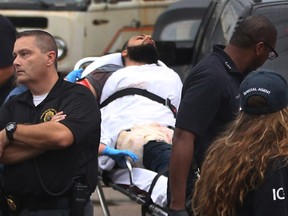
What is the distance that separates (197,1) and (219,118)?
5.97 m

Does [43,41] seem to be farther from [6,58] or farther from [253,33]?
[253,33]

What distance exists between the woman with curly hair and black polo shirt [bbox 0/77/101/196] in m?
1.26

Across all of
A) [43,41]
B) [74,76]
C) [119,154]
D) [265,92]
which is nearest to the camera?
[265,92]

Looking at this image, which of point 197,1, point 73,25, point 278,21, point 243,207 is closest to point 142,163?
point 278,21

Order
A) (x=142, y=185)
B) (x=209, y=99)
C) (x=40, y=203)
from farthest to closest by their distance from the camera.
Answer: (x=142, y=185)
(x=40, y=203)
(x=209, y=99)

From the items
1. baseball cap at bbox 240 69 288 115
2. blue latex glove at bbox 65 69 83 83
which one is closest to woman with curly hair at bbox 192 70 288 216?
baseball cap at bbox 240 69 288 115

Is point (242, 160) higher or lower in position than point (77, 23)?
Result: higher

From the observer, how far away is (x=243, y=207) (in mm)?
3707

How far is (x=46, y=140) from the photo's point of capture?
4.93 meters

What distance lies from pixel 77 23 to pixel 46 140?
7084 mm

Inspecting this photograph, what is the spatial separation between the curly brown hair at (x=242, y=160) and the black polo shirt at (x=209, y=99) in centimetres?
97

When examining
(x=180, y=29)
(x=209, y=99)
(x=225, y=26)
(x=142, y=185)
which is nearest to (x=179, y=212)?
(x=209, y=99)

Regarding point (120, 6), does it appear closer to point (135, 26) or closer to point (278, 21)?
point (135, 26)

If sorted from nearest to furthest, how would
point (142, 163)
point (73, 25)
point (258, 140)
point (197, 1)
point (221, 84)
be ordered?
point (258, 140) → point (221, 84) → point (142, 163) → point (197, 1) → point (73, 25)
